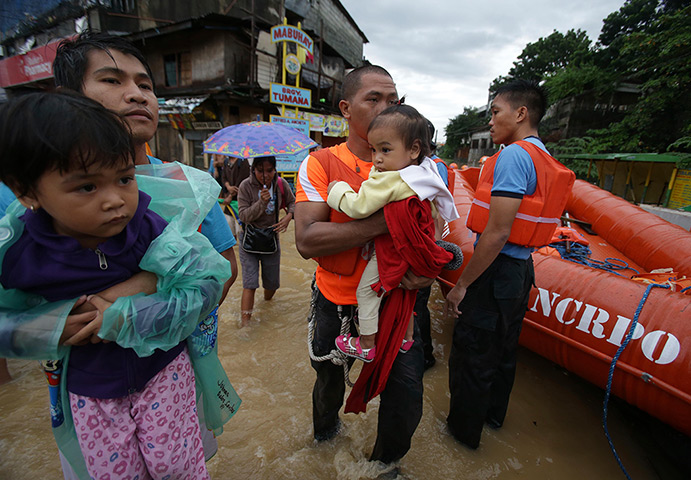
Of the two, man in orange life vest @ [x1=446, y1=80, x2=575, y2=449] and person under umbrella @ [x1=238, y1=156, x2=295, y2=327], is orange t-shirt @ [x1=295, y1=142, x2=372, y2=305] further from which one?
person under umbrella @ [x1=238, y1=156, x2=295, y2=327]

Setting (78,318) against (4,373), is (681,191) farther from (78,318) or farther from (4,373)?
(4,373)

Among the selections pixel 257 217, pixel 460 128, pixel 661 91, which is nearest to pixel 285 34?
pixel 257 217

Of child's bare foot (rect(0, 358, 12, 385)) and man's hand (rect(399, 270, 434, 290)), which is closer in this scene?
man's hand (rect(399, 270, 434, 290))

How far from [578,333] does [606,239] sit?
2.67m

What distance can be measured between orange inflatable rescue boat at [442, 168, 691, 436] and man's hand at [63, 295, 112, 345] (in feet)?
7.58

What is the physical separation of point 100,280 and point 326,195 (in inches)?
39.1

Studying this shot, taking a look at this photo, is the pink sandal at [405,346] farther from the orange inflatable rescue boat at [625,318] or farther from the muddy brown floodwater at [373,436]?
the orange inflatable rescue boat at [625,318]

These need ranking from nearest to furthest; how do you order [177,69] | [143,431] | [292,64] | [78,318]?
[78,318], [143,431], [292,64], [177,69]

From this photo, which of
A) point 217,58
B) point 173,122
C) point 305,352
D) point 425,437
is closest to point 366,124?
point 425,437

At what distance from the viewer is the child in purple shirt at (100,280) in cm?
87

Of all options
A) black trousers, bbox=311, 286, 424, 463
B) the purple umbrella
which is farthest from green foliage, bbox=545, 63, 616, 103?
black trousers, bbox=311, 286, 424, 463

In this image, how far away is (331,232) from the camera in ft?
5.09

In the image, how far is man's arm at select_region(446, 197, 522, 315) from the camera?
6.31 ft

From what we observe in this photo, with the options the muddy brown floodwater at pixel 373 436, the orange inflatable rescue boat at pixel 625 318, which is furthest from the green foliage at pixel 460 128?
the muddy brown floodwater at pixel 373 436
